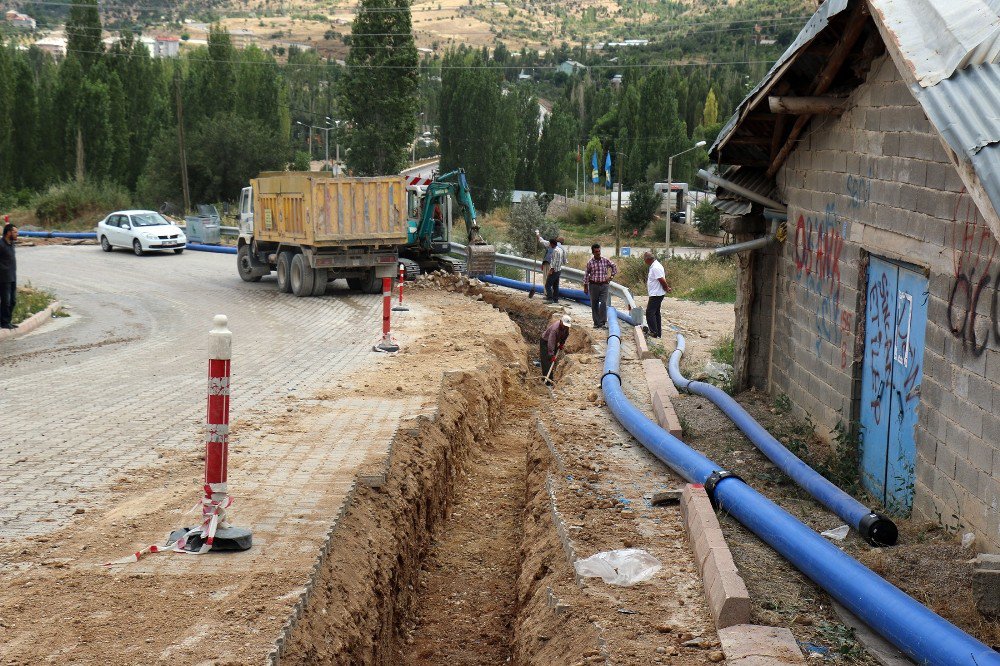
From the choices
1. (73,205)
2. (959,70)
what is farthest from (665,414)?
(73,205)

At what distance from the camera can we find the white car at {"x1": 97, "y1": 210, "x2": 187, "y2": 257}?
34.7 metres

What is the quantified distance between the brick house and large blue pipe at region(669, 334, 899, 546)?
0.45 m

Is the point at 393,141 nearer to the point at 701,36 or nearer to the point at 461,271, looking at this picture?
the point at 461,271

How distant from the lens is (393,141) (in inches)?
2303

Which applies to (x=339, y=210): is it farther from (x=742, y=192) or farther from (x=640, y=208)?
(x=640, y=208)

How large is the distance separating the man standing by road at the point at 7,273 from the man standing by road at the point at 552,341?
9083mm

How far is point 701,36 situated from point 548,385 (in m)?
136

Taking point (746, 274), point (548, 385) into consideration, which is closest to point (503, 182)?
point (548, 385)

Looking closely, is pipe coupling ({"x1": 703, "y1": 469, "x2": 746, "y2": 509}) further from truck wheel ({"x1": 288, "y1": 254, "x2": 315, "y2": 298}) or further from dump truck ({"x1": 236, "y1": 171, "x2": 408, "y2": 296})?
truck wheel ({"x1": 288, "y1": 254, "x2": 315, "y2": 298})

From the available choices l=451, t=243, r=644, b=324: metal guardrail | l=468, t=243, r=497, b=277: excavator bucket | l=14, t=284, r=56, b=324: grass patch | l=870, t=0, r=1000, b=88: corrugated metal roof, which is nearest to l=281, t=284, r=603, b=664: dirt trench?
l=870, t=0, r=1000, b=88: corrugated metal roof

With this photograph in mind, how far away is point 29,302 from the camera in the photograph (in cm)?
2203

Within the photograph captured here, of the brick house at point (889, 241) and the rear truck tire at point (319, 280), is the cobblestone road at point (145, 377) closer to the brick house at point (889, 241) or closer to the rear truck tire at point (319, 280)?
the rear truck tire at point (319, 280)

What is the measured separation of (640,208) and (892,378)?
5659cm

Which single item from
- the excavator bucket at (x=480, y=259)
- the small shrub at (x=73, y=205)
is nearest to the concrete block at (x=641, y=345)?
the excavator bucket at (x=480, y=259)
